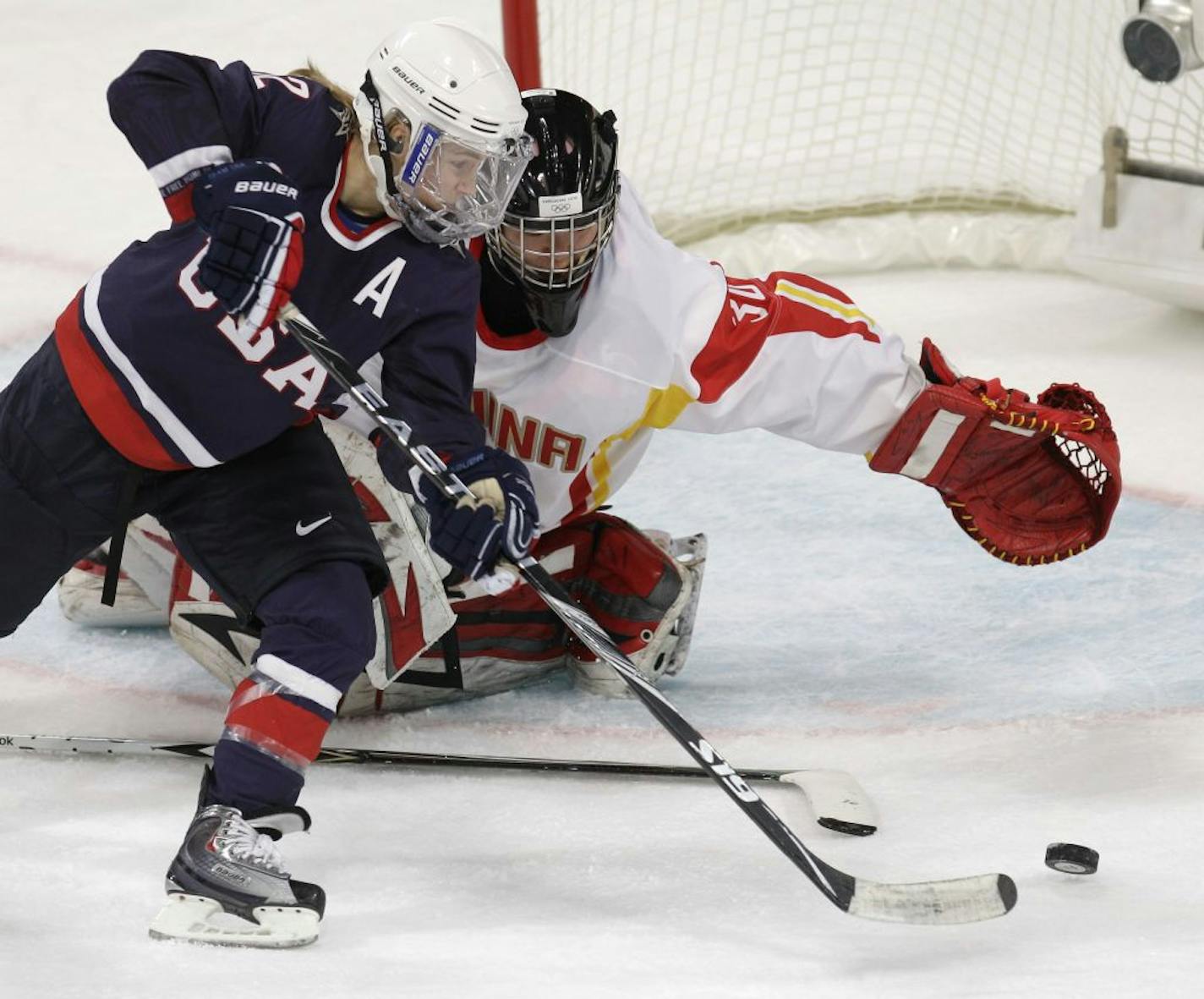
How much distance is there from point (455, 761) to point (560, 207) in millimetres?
766

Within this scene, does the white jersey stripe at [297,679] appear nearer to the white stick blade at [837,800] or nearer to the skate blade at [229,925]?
the skate blade at [229,925]

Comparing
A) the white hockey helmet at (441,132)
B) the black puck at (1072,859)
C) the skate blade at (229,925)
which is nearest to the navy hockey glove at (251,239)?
the white hockey helmet at (441,132)

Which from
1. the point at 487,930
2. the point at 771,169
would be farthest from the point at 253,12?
the point at 487,930

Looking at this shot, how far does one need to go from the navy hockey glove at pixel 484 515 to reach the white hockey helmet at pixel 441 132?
0.92ft

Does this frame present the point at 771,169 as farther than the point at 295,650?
Yes

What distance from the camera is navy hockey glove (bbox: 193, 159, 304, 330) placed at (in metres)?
2.26

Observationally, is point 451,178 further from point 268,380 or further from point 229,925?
point 229,925

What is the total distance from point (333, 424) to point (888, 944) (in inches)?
45.9

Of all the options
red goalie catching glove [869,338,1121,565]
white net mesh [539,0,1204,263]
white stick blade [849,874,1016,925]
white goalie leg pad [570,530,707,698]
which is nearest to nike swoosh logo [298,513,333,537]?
white goalie leg pad [570,530,707,698]

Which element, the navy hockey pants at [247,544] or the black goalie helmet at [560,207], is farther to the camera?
the black goalie helmet at [560,207]

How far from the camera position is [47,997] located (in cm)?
207

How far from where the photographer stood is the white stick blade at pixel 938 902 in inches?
89.9

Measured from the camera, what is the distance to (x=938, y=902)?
229 cm

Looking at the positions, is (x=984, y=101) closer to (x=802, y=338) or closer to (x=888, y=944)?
(x=802, y=338)
